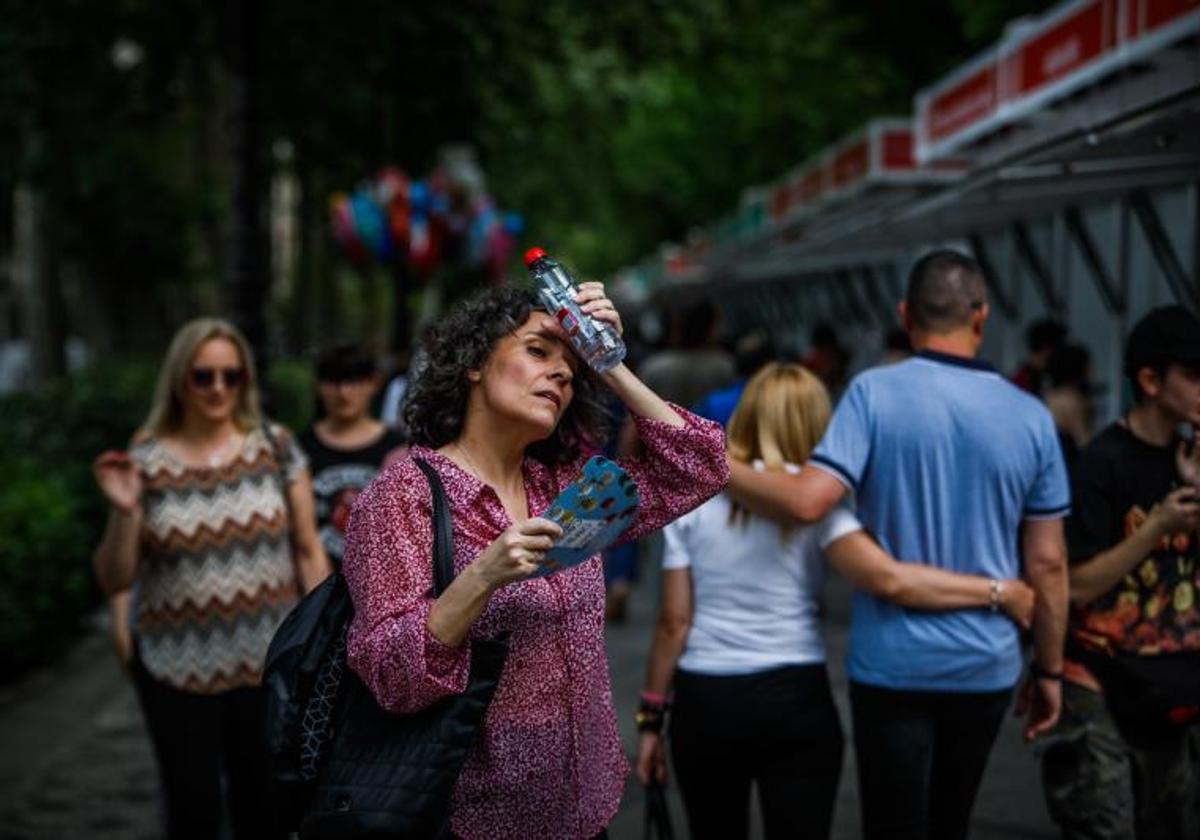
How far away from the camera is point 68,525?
9.95 metres

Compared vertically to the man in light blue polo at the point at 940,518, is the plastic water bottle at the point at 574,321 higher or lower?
higher

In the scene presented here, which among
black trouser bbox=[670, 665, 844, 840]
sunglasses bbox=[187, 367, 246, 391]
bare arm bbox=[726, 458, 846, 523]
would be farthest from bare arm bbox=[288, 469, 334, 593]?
bare arm bbox=[726, 458, 846, 523]

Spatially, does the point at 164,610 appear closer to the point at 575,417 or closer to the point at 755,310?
the point at 575,417

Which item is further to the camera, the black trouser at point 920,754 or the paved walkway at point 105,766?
the paved walkway at point 105,766

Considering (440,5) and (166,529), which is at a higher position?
(440,5)

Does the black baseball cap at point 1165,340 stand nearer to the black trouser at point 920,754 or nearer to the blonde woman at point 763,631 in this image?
the blonde woman at point 763,631

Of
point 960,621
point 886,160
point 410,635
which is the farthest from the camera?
point 886,160

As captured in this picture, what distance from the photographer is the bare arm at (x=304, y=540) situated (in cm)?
523

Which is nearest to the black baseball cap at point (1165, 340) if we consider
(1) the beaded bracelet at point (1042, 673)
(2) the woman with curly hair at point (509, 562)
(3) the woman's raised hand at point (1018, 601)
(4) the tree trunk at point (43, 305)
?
(3) the woman's raised hand at point (1018, 601)

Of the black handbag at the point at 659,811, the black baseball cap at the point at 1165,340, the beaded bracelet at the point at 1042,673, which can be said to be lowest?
the black handbag at the point at 659,811

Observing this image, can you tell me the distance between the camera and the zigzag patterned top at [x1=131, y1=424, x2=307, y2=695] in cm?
502

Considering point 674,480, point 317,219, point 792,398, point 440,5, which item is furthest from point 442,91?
point 674,480

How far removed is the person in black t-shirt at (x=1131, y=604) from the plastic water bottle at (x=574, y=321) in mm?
1825

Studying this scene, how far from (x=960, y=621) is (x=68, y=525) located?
702 cm
